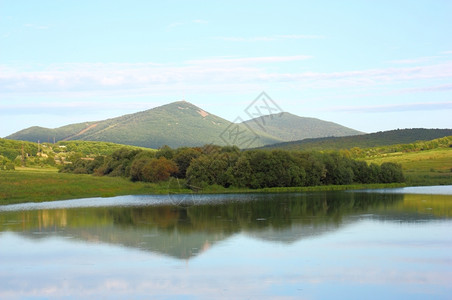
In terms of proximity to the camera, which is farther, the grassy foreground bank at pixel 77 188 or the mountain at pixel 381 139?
the mountain at pixel 381 139

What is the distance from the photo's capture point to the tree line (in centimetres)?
5909

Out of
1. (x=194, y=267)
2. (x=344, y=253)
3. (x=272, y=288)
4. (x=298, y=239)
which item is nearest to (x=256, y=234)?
(x=298, y=239)

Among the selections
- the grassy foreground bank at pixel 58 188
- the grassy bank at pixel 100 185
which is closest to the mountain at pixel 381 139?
the grassy bank at pixel 100 185

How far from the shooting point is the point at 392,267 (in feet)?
60.4

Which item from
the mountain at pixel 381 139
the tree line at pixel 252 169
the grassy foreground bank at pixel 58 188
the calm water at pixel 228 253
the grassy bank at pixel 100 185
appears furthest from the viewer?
the mountain at pixel 381 139

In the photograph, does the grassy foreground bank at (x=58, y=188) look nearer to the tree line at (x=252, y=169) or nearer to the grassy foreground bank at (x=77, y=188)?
the grassy foreground bank at (x=77, y=188)

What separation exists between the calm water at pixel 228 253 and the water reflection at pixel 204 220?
8 cm

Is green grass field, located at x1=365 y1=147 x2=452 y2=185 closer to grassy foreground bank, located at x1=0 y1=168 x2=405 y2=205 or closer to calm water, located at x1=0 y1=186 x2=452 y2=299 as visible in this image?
grassy foreground bank, located at x1=0 y1=168 x2=405 y2=205

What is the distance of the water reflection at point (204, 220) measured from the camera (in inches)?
982

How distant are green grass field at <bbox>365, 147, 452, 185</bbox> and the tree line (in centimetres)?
403

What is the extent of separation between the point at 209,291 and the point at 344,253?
7.29m

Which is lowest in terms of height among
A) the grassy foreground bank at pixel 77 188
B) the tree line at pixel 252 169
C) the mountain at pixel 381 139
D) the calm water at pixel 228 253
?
the calm water at pixel 228 253

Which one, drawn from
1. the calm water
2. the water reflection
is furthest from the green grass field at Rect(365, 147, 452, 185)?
the calm water

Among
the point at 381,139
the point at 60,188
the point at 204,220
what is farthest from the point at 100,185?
the point at 381,139
